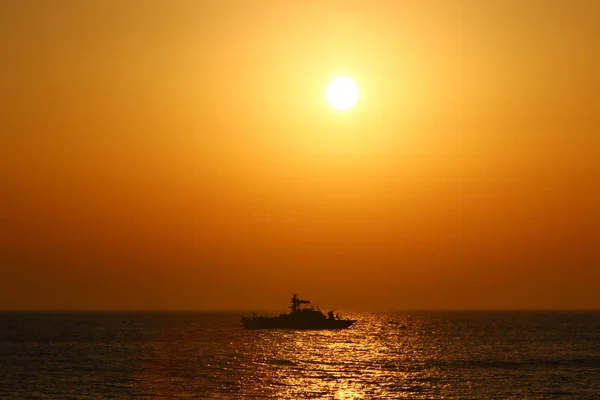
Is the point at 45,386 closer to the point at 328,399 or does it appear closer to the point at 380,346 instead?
the point at 328,399

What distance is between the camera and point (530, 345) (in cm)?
15688

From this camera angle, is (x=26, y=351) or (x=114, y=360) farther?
(x=26, y=351)

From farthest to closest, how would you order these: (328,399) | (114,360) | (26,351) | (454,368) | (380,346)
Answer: (380,346) → (26,351) → (114,360) → (454,368) → (328,399)

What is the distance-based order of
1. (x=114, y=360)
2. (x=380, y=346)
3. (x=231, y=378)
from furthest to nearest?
1. (x=380, y=346)
2. (x=114, y=360)
3. (x=231, y=378)

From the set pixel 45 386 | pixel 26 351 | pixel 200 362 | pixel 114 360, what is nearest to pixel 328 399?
pixel 45 386

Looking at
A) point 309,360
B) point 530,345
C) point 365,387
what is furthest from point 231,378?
point 530,345

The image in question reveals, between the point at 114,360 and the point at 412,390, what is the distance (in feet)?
160

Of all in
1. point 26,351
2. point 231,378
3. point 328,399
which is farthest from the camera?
point 26,351

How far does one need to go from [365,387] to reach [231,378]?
641 inches

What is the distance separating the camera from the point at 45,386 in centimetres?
8725

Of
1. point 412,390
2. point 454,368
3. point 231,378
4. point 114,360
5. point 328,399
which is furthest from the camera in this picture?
point 114,360

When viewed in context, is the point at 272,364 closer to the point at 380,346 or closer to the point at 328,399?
the point at 328,399

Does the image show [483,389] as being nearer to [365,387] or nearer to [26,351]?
[365,387]

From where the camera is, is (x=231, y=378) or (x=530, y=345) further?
(x=530, y=345)
